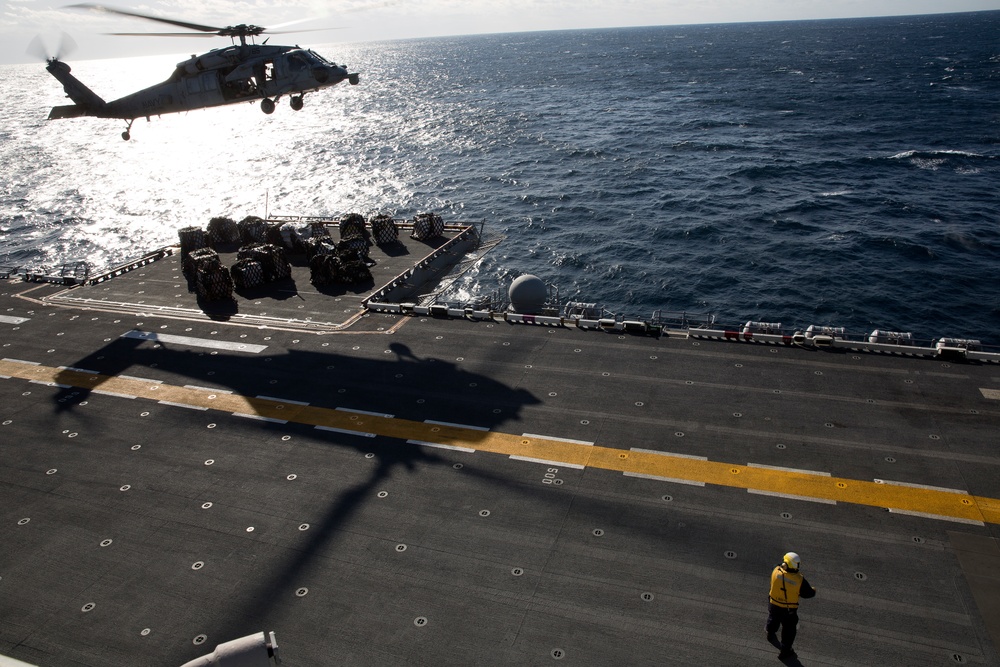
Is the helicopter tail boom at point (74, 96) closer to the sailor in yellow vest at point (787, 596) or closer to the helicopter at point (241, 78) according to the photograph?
the helicopter at point (241, 78)

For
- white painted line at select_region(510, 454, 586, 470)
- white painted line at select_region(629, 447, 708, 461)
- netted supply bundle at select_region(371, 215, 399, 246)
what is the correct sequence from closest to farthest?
white painted line at select_region(510, 454, 586, 470) < white painted line at select_region(629, 447, 708, 461) < netted supply bundle at select_region(371, 215, 399, 246)

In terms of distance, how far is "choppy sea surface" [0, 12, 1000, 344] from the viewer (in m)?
59.6

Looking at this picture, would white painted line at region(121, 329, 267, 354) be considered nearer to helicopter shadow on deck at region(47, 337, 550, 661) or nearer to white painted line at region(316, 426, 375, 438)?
helicopter shadow on deck at region(47, 337, 550, 661)

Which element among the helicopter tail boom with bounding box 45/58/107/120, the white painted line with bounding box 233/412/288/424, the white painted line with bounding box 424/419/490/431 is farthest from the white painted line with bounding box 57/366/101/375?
the helicopter tail boom with bounding box 45/58/107/120

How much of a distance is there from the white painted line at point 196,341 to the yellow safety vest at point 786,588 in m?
28.4

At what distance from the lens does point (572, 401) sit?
28.1 metres

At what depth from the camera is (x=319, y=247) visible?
45.7 meters

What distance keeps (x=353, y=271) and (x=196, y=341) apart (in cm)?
1120

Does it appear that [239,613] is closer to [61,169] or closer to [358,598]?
[358,598]

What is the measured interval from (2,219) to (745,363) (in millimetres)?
107674

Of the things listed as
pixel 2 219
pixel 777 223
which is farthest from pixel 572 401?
pixel 2 219

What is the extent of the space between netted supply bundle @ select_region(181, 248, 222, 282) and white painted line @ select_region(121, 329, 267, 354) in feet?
20.1

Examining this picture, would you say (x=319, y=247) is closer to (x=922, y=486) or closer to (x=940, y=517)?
(x=922, y=486)

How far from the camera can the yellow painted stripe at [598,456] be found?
21062 mm
